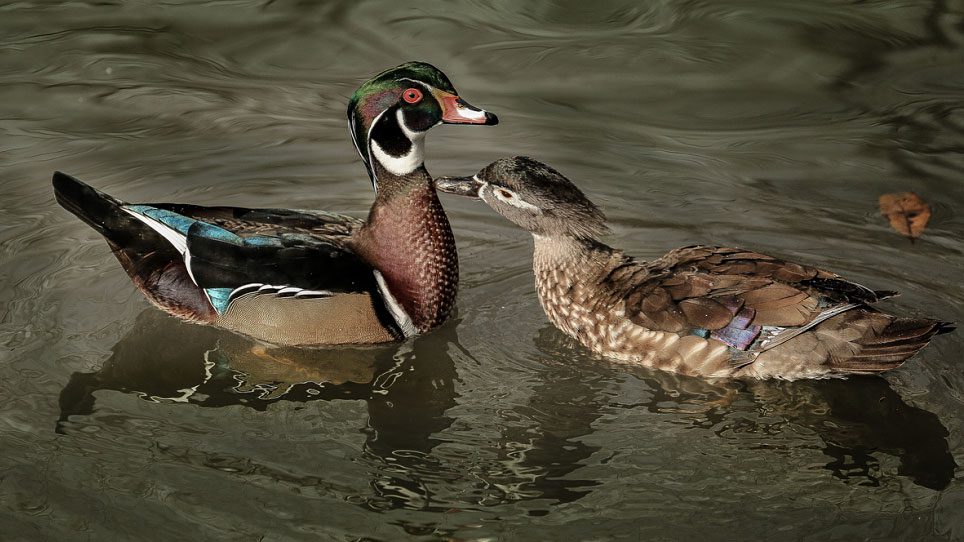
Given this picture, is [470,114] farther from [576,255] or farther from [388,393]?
[388,393]

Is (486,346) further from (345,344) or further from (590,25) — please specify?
(590,25)

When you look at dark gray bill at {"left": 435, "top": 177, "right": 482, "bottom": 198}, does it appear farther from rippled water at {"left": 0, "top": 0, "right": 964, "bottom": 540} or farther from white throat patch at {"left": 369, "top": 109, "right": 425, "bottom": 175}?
rippled water at {"left": 0, "top": 0, "right": 964, "bottom": 540}

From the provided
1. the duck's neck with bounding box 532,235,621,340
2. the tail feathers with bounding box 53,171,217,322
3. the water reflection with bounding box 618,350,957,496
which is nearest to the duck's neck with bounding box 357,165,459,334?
the duck's neck with bounding box 532,235,621,340

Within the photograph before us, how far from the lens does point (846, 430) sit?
4969mm

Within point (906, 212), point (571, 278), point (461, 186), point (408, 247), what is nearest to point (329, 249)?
point (408, 247)

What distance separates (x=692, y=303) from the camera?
17.3ft

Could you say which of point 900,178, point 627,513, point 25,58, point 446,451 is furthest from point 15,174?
point 900,178

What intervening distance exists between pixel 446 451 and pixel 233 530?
94cm

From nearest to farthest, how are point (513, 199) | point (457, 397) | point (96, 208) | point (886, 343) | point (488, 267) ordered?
point (886, 343), point (457, 397), point (513, 199), point (96, 208), point (488, 267)

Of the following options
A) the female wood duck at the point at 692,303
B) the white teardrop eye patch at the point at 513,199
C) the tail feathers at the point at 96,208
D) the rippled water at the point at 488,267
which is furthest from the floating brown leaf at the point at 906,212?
the tail feathers at the point at 96,208

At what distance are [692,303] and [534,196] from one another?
924 mm

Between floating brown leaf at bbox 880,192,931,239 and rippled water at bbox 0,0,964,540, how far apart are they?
0.34ft

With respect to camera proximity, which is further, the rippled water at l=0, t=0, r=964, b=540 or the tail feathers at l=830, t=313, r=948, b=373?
the tail feathers at l=830, t=313, r=948, b=373

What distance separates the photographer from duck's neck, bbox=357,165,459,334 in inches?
227
